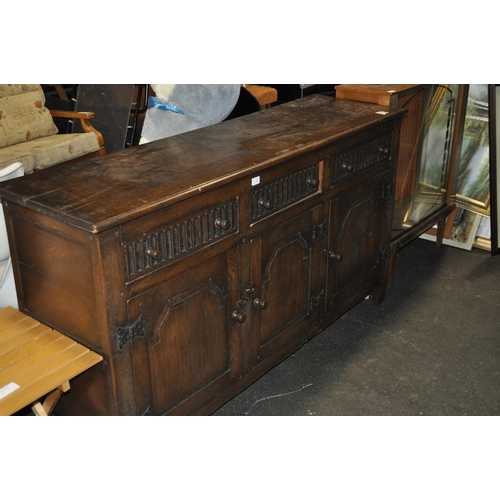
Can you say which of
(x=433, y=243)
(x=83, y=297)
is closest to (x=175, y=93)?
(x=83, y=297)

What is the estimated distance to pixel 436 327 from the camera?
11.5 feet

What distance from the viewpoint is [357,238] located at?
10.9 ft

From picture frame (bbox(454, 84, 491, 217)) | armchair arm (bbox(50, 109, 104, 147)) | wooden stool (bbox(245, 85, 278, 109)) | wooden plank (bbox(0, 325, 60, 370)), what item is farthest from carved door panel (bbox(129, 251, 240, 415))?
armchair arm (bbox(50, 109, 104, 147))

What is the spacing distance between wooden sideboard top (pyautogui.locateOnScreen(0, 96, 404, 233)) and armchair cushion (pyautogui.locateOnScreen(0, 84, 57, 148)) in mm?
2744

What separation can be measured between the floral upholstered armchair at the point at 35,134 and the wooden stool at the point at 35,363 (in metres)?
2.80

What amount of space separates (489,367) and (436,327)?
0.40 metres

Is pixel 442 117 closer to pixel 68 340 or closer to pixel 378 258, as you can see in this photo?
pixel 378 258

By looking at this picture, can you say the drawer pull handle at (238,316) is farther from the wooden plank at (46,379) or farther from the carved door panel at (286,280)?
Result: the wooden plank at (46,379)

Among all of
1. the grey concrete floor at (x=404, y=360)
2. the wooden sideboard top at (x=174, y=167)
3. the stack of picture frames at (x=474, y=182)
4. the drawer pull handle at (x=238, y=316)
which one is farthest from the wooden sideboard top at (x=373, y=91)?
the drawer pull handle at (x=238, y=316)

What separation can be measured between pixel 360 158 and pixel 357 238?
0.42 m

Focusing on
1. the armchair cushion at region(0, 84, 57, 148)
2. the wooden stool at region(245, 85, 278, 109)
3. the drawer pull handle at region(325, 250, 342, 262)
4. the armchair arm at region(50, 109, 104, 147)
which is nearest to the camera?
the drawer pull handle at region(325, 250, 342, 262)

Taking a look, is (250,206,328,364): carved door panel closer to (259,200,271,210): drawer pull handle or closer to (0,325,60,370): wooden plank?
(259,200,271,210): drawer pull handle

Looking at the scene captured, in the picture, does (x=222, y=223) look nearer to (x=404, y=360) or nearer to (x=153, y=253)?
(x=153, y=253)

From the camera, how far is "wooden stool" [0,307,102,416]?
2047 millimetres
